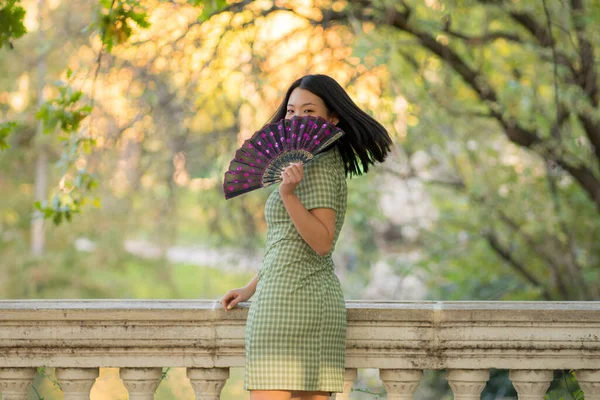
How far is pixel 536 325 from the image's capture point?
9.21ft

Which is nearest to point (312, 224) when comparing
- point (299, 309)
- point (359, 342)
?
point (299, 309)

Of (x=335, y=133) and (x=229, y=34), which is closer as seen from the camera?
(x=335, y=133)

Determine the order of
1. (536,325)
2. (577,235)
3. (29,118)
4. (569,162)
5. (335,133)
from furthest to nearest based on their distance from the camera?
(29,118), (577,235), (569,162), (536,325), (335,133)

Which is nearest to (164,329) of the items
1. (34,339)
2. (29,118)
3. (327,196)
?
(34,339)

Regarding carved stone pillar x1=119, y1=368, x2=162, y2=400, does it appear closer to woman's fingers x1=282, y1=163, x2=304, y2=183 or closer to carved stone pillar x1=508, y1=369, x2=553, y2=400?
woman's fingers x1=282, y1=163, x2=304, y2=183

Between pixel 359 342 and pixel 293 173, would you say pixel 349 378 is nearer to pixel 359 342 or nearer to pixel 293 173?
pixel 359 342

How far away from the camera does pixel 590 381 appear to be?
2.87 metres

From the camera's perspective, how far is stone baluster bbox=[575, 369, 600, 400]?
9.39 feet

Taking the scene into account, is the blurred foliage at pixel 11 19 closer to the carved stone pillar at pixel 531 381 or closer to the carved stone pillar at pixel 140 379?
the carved stone pillar at pixel 140 379

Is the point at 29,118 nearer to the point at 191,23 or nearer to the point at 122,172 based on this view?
the point at 122,172

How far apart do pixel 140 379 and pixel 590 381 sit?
1667 millimetres

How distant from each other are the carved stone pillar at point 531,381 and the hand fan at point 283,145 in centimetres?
114

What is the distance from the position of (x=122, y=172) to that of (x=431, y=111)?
10.1 feet

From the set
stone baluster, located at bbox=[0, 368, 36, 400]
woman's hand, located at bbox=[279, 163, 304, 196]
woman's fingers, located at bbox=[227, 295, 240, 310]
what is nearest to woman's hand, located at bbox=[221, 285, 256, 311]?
woman's fingers, located at bbox=[227, 295, 240, 310]
